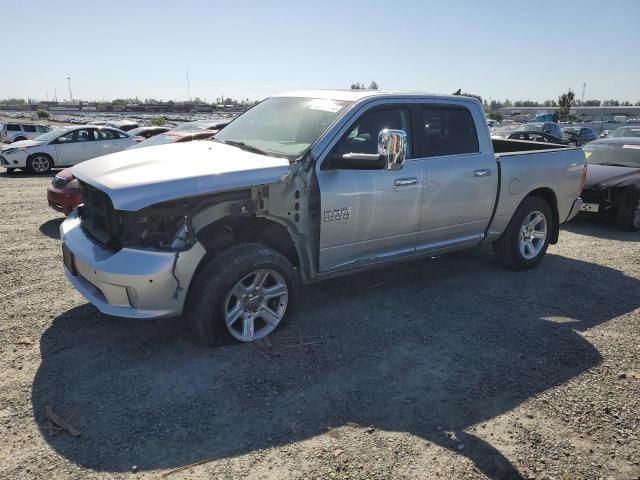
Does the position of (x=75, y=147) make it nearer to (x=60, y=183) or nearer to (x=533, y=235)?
(x=60, y=183)

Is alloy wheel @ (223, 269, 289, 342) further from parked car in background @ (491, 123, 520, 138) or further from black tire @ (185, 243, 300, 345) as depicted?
parked car in background @ (491, 123, 520, 138)

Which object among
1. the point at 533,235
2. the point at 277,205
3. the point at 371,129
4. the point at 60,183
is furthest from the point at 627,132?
the point at 60,183

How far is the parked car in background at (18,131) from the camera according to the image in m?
25.7

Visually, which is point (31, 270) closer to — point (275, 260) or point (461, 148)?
point (275, 260)

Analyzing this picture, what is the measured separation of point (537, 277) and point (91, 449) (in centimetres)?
508

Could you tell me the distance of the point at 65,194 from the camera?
7.56 meters

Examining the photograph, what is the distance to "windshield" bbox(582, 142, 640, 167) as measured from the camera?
30.5ft

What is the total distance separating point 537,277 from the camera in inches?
235

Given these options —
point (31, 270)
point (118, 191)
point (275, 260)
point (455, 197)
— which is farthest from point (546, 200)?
point (31, 270)

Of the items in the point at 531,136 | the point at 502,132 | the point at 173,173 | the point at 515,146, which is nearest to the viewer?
the point at 173,173

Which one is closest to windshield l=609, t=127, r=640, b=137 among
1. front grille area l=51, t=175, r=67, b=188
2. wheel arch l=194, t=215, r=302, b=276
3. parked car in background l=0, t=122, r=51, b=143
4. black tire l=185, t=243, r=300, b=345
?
wheel arch l=194, t=215, r=302, b=276

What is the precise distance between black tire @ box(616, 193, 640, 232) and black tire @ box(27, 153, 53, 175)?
14423mm

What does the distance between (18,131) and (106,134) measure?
1440cm

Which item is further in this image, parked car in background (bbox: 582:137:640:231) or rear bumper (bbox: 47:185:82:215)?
parked car in background (bbox: 582:137:640:231)
